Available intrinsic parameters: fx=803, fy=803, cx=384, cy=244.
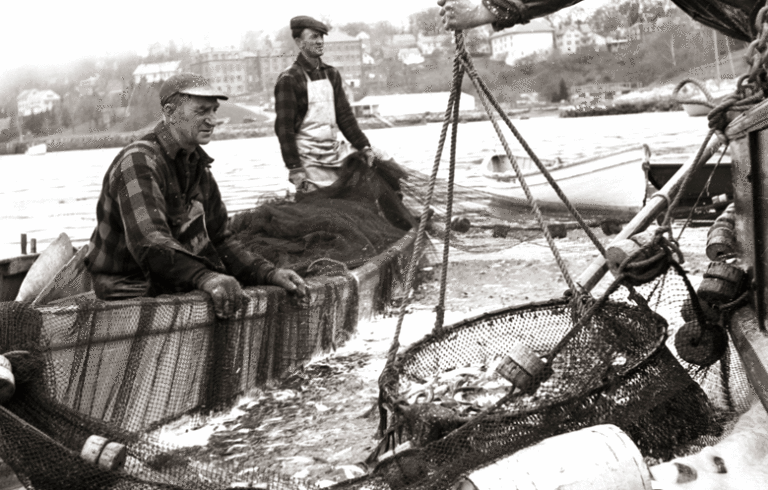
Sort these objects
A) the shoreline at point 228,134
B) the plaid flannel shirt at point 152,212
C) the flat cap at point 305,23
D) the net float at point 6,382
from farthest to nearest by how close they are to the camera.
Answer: the shoreline at point 228,134 → the flat cap at point 305,23 → the plaid flannel shirt at point 152,212 → the net float at point 6,382

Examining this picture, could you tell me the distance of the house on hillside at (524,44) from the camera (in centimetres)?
5481

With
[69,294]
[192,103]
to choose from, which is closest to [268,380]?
[69,294]

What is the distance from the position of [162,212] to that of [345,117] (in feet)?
13.3

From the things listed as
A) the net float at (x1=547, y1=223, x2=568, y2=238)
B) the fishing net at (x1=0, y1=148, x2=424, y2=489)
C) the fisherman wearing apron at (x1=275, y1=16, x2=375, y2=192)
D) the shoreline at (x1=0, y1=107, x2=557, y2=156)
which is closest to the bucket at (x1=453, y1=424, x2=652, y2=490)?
the fishing net at (x1=0, y1=148, x2=424, y2=489)

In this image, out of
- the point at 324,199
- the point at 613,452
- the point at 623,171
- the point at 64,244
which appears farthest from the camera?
the point at 623,171

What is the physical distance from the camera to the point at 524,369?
3145mm

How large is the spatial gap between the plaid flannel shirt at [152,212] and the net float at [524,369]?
6.06ft

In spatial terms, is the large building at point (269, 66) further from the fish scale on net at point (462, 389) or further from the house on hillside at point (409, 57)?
the fish scale on net at point (462, 389)

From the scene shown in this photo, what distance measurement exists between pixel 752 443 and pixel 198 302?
2.66m

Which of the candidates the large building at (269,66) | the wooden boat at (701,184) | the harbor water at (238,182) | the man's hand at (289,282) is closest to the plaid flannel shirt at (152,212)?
the man's hand at (289,282)

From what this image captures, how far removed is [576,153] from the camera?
29281 millimetres

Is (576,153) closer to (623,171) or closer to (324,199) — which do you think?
(623,171)

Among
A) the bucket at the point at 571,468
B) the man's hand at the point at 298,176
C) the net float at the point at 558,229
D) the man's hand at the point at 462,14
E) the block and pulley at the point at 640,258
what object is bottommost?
the net float at the point at 558,229

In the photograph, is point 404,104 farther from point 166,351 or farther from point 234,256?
point 166,351
